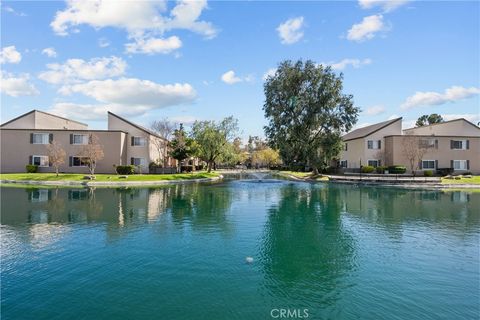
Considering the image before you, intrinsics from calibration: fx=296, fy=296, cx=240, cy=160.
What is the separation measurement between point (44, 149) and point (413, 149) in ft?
185

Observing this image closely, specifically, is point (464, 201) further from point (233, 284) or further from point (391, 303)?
point (233, 284)

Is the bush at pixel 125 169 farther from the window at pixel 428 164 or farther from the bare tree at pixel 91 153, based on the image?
the window at pixel 428 164

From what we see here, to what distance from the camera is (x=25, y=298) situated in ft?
25.1

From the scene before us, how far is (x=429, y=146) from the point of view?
48.9m

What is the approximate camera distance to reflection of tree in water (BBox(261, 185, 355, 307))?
27.3 ft

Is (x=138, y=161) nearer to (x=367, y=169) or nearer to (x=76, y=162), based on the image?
(x=76, y=162)

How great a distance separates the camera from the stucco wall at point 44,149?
4516 cm

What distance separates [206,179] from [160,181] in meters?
9.44

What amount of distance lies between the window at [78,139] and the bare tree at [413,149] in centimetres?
4994

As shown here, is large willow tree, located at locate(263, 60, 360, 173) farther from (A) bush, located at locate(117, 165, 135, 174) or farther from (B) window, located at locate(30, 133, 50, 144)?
(B) window, located at locate(30, 133, 50, 144)

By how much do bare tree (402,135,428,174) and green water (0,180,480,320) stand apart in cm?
2813

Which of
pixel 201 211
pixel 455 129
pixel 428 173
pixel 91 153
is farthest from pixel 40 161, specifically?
pixel 455 129

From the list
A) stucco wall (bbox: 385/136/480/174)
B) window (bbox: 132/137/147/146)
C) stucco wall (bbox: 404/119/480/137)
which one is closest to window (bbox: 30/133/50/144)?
window (bbox: 132/137/147/146)

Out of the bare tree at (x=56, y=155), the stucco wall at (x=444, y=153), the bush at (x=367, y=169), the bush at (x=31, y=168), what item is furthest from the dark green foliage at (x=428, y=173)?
the bush at (x=31, y=168)
